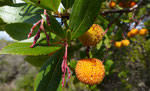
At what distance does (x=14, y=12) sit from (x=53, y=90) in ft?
1.57

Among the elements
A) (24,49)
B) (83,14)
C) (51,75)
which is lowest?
(51,75)

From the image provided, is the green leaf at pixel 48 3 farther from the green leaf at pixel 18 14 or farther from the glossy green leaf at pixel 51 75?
the glossy green leaf at pixel 51 75

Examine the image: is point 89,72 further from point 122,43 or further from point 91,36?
point 122,43

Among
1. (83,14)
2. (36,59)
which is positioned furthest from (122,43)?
(83,14)

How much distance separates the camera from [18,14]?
2.74ft

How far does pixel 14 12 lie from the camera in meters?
0.83

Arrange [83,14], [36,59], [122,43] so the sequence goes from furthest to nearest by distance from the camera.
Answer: [122,43]
[36,59]
[83,14]

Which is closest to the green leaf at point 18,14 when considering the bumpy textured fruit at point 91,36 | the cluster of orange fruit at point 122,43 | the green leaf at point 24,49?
the green leaf at point 24,49

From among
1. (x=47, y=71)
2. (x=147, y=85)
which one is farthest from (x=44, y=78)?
(x=147, y=85)

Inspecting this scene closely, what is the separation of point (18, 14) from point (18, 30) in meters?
0.11

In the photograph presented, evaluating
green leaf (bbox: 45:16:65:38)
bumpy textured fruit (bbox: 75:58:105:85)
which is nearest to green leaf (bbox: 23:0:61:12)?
green leaf (bbox: 45:16:65:38)

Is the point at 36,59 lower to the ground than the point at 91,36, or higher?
lower

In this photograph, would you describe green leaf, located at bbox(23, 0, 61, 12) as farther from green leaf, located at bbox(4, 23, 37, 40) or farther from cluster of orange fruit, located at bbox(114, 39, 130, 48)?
cluster of orange fruit, located at bbox(114, 39, 130, 48)

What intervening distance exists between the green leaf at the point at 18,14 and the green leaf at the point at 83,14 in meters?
0.23
